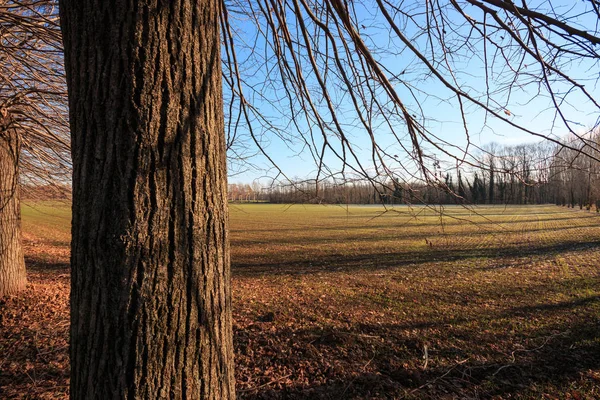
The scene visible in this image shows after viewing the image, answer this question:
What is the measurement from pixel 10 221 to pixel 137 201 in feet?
20.3

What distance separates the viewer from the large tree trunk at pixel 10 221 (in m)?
5.47

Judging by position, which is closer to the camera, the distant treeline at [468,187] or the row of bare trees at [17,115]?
the distant treeline at [468,187]

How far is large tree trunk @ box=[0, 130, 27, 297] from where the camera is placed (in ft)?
18.0

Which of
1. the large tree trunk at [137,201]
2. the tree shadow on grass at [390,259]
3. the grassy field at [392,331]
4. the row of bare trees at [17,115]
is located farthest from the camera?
the tree shadow on grass at [390,259]

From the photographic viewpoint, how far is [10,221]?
559 centimetres

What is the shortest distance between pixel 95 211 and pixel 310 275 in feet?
29.9

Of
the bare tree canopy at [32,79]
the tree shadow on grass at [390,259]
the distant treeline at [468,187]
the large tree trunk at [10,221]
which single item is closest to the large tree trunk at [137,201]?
the distant treeline at [468,187]

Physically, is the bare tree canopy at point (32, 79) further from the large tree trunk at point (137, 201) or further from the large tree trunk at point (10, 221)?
the large tree trunk at point (137, 201)

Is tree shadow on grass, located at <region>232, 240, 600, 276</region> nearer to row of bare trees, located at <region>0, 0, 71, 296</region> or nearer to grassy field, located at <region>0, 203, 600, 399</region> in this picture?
grassy field, located at <region>0, 203, 600, 399</region>

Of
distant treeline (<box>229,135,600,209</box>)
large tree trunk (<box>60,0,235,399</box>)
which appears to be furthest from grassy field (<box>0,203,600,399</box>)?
large tree trunk (<box>60,0,235,399</box>)

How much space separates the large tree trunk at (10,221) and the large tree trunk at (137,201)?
5.77 metres

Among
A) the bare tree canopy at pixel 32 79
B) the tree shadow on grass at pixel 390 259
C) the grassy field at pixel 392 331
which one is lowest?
the tree shadow on grass at pixel 390 259

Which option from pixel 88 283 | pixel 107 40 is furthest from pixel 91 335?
pixel 107 40

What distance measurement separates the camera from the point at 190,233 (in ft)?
4.62
